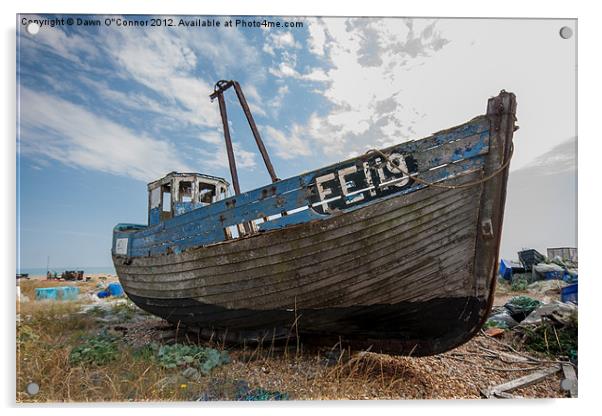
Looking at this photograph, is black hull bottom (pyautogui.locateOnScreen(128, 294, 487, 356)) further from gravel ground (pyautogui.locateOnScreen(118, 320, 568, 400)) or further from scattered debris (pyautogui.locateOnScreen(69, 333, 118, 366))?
scattered debris (pyautogui.locateOnScreen(69, 333, 118, 366))

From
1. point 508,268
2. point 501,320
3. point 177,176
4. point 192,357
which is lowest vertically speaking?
point 192,357

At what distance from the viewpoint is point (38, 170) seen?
2.94m

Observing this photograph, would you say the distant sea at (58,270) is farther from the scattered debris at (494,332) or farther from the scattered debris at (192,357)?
the scattered debris at (494,332)

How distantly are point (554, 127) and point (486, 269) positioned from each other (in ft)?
4.52

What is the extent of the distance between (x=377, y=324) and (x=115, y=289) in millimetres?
3324

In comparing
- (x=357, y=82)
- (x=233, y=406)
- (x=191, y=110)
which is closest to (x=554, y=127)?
(x=357, y=82)

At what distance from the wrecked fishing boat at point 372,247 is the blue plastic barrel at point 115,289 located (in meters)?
1.60

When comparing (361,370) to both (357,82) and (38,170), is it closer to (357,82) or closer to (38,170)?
(357,82)

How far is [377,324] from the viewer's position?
2.93 meters

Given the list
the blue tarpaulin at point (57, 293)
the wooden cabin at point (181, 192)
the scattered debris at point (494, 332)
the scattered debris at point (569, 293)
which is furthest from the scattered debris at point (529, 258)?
the blue tarpaulin at point (57, 293)

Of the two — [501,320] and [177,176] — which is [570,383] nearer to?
[501,320]

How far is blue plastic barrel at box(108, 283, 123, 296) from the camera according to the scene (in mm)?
4312

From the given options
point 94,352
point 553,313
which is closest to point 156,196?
point 94,352

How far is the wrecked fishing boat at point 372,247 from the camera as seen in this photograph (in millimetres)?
2504
